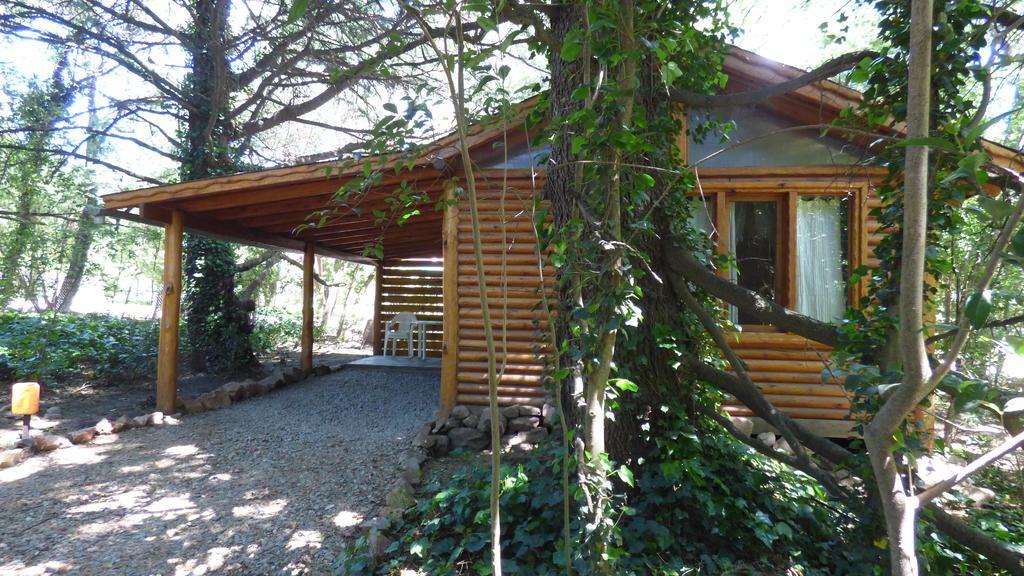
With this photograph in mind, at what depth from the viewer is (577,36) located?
202cm

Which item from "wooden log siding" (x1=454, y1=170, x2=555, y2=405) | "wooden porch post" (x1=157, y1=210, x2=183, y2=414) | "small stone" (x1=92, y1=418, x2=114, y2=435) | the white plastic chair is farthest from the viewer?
the white plastic chair

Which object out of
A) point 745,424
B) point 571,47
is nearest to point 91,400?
point 571,47

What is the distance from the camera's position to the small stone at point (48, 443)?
485cm

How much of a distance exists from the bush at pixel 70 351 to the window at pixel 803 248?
29.2 ft

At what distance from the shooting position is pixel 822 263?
5395mm

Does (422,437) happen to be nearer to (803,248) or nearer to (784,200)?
(803,248)

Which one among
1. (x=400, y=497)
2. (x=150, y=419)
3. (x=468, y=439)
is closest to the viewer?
(x=400, y=497)

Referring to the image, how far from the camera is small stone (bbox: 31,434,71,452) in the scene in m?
4.85

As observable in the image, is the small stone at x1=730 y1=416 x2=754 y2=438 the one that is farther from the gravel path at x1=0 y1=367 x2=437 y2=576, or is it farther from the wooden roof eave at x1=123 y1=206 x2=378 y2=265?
the wooden roof eave at x1=123 y1=206 x2=378 y2=265

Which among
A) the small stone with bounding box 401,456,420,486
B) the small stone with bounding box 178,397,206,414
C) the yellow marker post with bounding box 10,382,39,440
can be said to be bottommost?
the small stone with bounding box 401,456,420,486

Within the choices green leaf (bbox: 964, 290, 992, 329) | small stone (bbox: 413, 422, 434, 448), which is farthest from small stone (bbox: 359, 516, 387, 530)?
green leaf (bbox: 964, 290, 992, 329)

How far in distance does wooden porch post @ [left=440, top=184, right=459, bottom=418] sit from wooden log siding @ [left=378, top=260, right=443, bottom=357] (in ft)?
19.0

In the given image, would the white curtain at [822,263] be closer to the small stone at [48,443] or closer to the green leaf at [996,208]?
the green leaf at [996,208]

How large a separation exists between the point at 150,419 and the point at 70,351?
3685 millimetres
